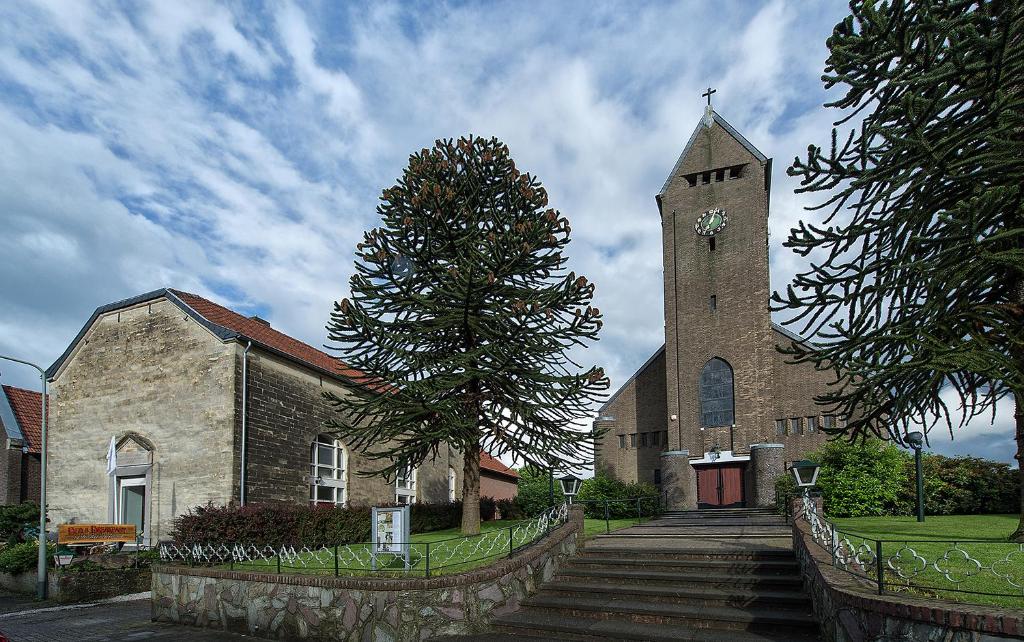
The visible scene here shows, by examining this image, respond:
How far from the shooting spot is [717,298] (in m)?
29.2

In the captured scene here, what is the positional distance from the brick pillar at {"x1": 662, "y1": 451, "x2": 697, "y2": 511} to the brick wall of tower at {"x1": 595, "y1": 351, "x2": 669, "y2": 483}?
78.3 inches

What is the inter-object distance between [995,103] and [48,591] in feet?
71.2

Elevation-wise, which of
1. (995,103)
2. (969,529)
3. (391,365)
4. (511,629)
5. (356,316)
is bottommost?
(511,629)

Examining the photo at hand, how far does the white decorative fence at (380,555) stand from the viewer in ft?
36.7

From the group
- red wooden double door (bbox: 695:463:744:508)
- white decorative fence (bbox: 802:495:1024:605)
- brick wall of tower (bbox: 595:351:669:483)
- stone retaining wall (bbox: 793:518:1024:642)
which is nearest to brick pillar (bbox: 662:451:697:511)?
red wooden double door (bbox: 695:463:744:508)

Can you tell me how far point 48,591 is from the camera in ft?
55.4

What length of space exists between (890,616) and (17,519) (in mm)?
27945

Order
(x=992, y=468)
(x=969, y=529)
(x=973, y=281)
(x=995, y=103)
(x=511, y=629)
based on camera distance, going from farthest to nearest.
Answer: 1. (x=992, y=468)
2. (x=969, y=529)
3. (x=511, y=629)
4. (x=973, y=281)
5. (x=995, y=103)

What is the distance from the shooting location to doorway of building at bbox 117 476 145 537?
65.3 feet

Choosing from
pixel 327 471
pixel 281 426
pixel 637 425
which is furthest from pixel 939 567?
pixel 637 425

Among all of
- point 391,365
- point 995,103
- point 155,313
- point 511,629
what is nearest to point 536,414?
point 391,365

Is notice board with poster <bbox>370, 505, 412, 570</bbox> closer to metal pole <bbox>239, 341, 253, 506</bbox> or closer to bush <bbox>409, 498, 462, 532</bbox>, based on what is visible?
bush <bbox>409, 498, 462, 532</bbox>

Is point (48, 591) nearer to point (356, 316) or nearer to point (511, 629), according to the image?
point (356, 316)

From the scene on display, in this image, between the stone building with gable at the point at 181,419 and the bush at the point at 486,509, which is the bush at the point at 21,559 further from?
the bush at the point at 486,509
